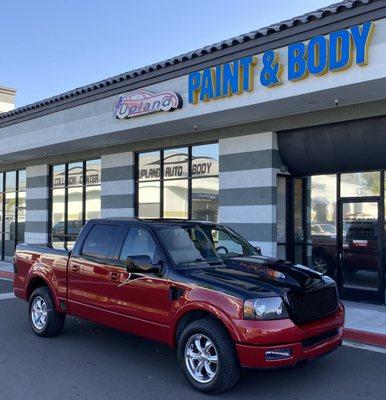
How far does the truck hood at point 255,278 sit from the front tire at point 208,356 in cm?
42

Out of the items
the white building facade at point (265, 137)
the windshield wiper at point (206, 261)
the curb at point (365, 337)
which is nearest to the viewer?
the windshield wiper at point (206, 261)

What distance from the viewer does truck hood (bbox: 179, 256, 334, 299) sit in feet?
16.7

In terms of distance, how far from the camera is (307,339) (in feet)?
16.7

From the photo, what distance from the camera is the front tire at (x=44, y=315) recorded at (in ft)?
24.0

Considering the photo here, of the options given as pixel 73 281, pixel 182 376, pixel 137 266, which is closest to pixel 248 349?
pixel 182 376

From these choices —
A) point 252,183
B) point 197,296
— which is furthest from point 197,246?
point 252,183

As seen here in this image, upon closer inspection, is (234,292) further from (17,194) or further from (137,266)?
(17,194)

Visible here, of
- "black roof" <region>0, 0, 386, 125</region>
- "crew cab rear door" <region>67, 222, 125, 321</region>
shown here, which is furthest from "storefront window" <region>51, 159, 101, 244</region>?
"crew cab rear door" <region>67, 222, 125, 321</region>

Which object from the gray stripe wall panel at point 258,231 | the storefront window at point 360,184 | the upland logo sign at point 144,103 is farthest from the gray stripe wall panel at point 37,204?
the storefront window at point 360,184

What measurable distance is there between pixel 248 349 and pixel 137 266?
5.47 ft

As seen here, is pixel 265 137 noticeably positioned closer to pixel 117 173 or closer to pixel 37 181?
pixel 117 173

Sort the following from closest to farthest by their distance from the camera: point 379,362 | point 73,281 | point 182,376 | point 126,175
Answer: point 182,376 → point 379,362 → point 73,281 → point 126,175

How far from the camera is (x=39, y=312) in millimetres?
7578

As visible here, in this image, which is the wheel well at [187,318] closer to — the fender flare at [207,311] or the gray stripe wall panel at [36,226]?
the fender flare at [207,311]
